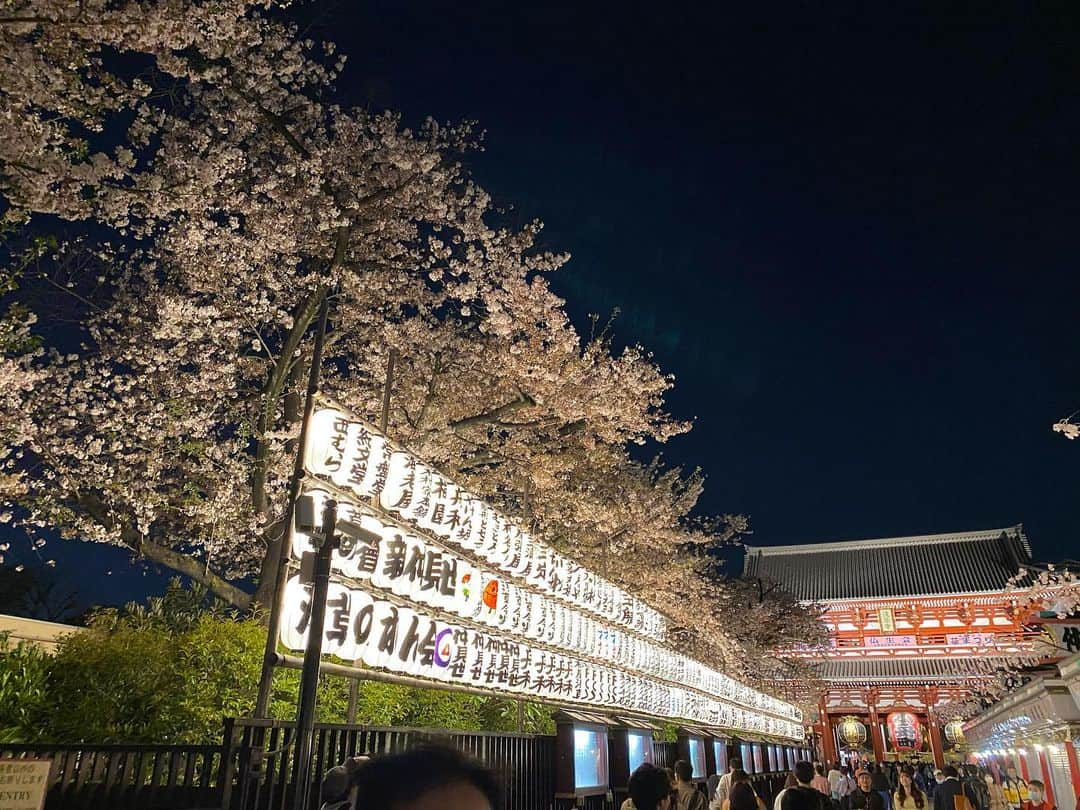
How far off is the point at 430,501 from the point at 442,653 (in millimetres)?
2252

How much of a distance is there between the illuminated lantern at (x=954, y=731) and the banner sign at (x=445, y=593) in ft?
135

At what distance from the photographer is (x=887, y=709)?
46.7 meters

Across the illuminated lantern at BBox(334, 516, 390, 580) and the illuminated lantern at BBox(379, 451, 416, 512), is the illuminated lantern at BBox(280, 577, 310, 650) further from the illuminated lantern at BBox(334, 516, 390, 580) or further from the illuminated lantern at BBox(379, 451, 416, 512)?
the illuminated lantern at BBox(379, 451, 416, 512)

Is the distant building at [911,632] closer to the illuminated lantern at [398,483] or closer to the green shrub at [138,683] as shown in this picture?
the illuminated lantern at [398,483]

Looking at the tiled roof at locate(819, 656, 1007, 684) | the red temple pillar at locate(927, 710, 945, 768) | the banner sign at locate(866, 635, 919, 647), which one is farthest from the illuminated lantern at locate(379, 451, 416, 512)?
the red temple pillar at locate(927, 710, 945, 768)

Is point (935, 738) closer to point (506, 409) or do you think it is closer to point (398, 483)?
point (506, 409)

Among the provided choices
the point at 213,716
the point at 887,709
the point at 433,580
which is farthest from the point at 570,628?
the point at 887,709

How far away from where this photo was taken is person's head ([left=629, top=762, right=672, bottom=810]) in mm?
6176

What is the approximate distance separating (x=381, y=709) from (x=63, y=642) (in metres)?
5.38

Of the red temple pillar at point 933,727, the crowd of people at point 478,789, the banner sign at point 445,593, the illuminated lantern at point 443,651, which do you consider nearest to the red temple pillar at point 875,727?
the red temple pillar at point 933,727

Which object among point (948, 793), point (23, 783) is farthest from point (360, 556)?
point (948, 793)

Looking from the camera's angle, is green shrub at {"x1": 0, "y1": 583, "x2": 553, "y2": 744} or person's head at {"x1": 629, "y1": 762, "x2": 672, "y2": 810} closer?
person's head at {"x1": 629, "y1": 762, "x2": 672, "y2": 810}

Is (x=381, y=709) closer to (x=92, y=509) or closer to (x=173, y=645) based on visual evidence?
(x=173, y=645)

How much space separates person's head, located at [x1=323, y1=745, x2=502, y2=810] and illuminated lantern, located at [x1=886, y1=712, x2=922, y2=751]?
2093 inches
